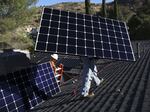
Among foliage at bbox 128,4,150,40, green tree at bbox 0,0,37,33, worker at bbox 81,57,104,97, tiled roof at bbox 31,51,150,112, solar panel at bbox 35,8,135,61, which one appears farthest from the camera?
foliage at bbox 128,4,150,40

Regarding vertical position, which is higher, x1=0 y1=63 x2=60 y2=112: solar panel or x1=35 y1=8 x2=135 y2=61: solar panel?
x1=35 y1=8 x2=135 y2=61: solar panel

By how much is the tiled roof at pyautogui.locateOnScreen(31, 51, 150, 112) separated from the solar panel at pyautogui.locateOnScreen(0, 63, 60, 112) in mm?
296

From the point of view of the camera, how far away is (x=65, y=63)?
22.5 m

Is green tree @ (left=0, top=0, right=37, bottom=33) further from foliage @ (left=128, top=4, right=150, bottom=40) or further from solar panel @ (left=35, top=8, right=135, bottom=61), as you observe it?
solar panel @ (left=35, top=8, right=135, bottom=61)

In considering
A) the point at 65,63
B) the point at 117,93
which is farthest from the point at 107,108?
the point at 65,63

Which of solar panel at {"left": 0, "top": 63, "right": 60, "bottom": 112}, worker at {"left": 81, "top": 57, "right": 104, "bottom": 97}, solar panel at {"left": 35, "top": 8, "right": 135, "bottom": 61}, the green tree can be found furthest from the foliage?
worker at {"left": 81, "top": 57, "right": 104, "bottom": 97}

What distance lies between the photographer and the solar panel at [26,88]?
1148cm

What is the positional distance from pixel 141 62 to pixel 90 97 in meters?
6.51

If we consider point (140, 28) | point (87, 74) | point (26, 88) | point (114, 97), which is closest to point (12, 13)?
point (140, 28)

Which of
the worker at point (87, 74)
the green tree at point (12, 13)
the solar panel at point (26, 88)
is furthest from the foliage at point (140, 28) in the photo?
the worker at point (87, 74)

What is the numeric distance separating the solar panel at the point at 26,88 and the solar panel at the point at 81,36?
1.84 m

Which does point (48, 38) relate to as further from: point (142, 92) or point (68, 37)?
point (142, 92)

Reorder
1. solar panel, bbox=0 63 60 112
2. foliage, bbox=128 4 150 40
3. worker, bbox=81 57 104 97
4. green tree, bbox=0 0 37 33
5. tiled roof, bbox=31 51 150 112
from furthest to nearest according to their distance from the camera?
foliage, bbox=128 4 150 40 < green tree, bbox=0 0 37 33 < solar panel, bbox=0 63 60 112 < worker, bbox=81 57 104 97 < tiled roof, bbox=31 51 150 112

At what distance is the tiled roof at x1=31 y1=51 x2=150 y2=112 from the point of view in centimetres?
967
